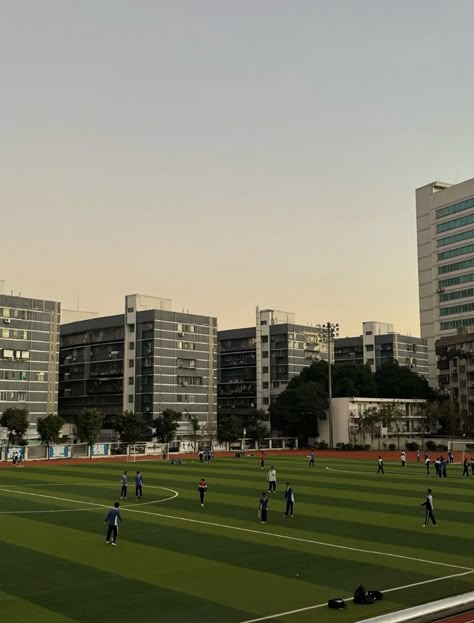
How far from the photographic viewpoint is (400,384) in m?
152

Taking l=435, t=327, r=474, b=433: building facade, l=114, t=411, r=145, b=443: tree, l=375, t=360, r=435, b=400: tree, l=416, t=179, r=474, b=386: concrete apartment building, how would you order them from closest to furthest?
l=114, t=411, r=145, b=443: tree, l=435, t=327, r=474, b=433: building facade, l=416, t=179, r=474, b=386: concrete apartment building, l=375, t=360, r=435, b=400: tree

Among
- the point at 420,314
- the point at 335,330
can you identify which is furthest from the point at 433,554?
the point at 420,314

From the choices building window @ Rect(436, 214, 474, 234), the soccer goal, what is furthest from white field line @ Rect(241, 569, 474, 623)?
building window @ Rect(436, 214, 474, 234)

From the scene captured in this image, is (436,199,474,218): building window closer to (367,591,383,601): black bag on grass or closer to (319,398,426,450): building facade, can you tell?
(319,398,426,450): building facade

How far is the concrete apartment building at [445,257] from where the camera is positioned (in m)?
147

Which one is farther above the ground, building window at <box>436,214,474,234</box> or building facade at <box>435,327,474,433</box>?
building window at <box>436,214,474,234</box>

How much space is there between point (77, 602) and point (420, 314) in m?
150

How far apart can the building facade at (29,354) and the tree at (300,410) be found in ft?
149

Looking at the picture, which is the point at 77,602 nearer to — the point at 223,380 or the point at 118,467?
the point at 118,467

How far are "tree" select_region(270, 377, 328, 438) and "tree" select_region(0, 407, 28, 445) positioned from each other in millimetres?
51781

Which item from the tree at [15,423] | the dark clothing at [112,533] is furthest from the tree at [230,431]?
the dark clothing at [112,533]

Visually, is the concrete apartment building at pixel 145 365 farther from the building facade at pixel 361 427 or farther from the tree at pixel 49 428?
the tree at pixel 49 428

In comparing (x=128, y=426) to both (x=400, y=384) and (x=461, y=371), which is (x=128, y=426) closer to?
(x=461, y=371)

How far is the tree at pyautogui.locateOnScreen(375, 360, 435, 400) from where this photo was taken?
150750 mm
